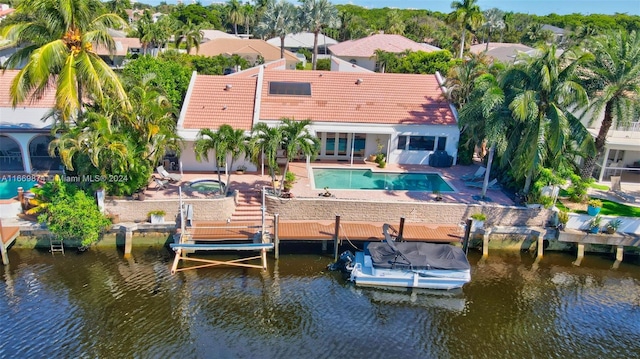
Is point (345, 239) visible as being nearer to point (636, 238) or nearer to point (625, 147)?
point (636, 238)

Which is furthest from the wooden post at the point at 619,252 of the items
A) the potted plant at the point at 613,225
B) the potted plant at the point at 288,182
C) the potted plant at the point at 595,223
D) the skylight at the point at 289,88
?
the skylight at the point at 289,88

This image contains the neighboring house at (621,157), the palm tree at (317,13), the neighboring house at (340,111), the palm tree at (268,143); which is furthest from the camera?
the palm tree at (317,13)

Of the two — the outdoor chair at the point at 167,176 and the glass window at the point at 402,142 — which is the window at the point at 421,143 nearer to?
the glass window at the point at 402,142

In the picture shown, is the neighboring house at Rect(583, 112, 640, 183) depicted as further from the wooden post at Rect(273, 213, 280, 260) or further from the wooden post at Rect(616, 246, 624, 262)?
the wooden post at Rect(273, 213, 280, 260)

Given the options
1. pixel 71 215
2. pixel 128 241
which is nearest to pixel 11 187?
pixel 71 215

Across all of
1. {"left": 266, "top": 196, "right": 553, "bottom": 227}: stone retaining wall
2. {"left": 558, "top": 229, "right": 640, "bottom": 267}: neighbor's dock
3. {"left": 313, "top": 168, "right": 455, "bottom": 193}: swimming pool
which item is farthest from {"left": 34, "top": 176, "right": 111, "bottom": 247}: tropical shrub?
{"left": 558, "top": 229, "right": 640, "bottom": 267}: neighbor's dock

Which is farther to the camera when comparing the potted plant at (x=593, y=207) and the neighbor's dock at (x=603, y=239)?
the potted plant at (x=593, y=207)

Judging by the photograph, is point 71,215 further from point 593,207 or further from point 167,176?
point 593,207
